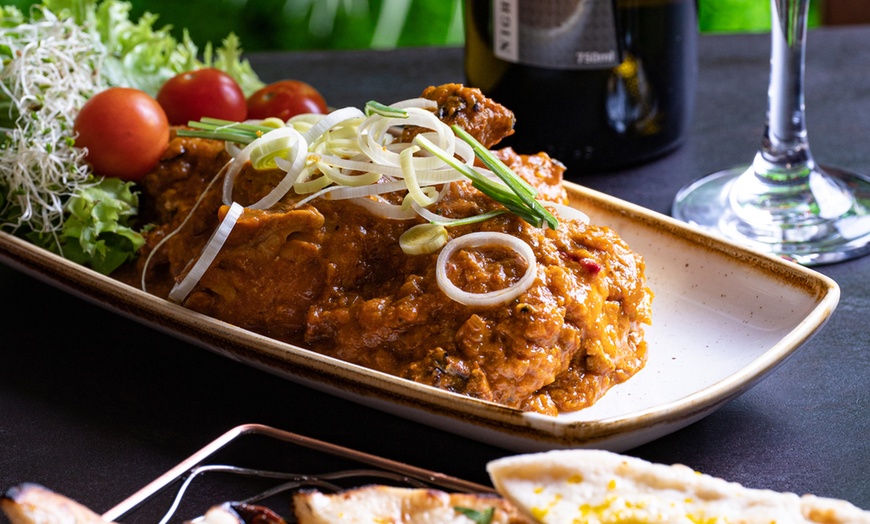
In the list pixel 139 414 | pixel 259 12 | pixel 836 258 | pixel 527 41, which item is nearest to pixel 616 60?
pixel 527 41

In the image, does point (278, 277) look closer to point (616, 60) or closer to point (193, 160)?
point (193, 160)

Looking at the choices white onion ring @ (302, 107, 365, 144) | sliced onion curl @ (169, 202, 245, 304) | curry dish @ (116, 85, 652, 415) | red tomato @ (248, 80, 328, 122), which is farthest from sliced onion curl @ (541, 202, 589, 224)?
red tomato @ (248, 80, 328, 122)

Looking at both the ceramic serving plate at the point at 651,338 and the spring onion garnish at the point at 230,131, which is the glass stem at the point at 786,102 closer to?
the ceramic serving plate at the point at 651,338

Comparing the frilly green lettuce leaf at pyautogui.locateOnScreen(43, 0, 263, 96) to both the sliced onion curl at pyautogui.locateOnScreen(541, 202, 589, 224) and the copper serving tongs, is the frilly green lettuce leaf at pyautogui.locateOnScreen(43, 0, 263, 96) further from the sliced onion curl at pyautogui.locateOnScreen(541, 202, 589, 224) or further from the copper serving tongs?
the copper serving tongs

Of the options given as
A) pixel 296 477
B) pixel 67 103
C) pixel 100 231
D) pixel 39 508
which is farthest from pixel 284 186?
pixel 67 103

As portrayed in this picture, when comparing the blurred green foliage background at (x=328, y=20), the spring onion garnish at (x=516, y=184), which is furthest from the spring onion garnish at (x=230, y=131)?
the blurred green foliage background at (x=328, y=20)

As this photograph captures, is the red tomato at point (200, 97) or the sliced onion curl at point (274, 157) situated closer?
the sliced onion curl at point (274, 157)

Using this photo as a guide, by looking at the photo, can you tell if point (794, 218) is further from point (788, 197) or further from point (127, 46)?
point (127, 46)
